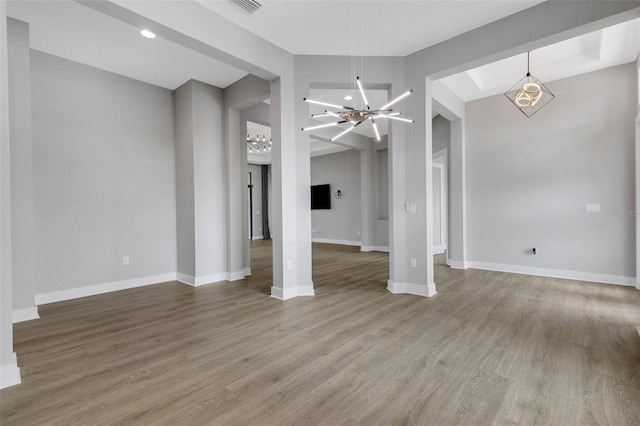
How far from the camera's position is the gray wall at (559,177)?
176 inches

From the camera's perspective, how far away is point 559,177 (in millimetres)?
4938

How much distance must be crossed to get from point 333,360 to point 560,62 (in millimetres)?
5446

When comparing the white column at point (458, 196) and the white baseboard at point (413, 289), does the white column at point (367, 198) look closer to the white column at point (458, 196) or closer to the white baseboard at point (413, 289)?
the white column at point (458, 196)

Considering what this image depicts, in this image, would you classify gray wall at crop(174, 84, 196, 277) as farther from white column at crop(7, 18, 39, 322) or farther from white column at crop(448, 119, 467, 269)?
white column at crop(448, 119, 467, 269)

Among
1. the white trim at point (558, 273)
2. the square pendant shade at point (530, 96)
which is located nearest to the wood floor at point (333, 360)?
the white trim at point (558, 273)

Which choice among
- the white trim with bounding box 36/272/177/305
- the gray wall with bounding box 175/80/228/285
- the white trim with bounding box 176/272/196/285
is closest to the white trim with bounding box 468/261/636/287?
the gray wall with bounding box 175/80/228/285

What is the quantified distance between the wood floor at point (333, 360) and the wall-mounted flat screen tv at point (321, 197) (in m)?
6.43

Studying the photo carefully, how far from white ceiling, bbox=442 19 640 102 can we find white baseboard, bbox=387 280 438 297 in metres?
3.40

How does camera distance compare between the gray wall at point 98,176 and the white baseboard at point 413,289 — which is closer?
the gray wall at point 98,176

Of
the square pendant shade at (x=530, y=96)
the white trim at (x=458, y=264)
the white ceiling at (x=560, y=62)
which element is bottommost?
the white trim at (x=458, y=264)

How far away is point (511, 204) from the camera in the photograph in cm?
541

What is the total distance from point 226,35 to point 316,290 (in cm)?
343

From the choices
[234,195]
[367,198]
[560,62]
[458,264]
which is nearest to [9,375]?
[234,195]

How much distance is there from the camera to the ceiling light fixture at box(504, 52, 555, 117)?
466cm
